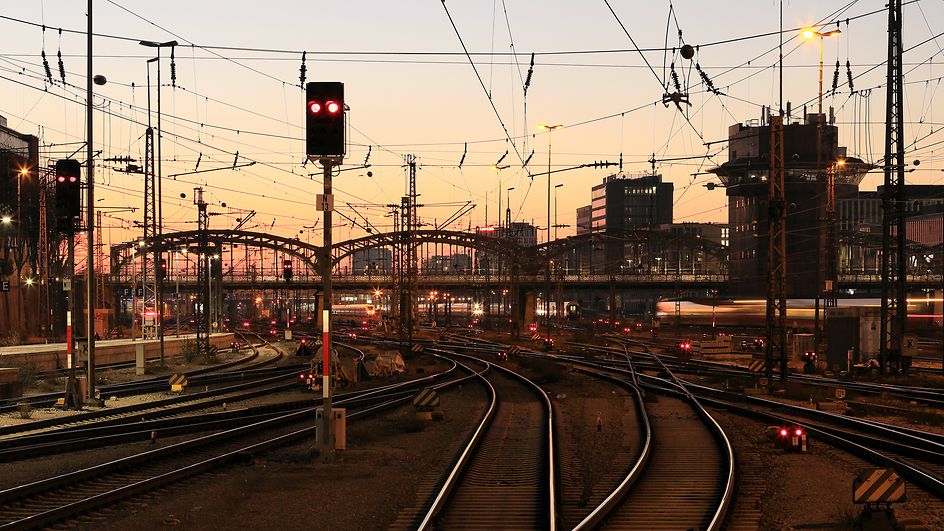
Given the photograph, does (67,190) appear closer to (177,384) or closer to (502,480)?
(177,384)

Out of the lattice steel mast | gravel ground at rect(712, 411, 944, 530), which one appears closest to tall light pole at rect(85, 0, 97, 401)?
gravel ground at rect(712, 411, 944, 530)

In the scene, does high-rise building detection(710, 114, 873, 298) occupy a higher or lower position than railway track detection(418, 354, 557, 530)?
higher

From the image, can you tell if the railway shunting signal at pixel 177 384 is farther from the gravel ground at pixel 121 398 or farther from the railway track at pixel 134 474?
the railway track at pixel 134 474

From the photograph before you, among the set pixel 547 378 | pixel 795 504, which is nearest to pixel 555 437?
pixel 795 504

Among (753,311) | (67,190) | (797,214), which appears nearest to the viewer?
(67,190)

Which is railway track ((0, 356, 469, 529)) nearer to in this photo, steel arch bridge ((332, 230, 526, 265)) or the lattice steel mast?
the lattice steel mast

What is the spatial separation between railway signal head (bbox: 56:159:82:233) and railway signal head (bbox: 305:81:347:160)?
12.5m

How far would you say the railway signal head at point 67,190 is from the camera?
2703 cm

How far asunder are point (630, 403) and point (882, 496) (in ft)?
57.7

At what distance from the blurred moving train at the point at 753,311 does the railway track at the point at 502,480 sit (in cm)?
5899

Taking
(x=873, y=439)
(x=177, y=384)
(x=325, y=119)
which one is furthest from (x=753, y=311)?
(x=325, y=119)

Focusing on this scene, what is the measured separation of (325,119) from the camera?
17859 millimetres

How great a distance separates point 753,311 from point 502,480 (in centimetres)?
8665

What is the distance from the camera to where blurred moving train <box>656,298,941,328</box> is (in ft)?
288
